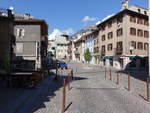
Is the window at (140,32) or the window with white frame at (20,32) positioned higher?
the window at (140,32)

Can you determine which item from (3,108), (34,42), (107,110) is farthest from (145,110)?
(34,42)

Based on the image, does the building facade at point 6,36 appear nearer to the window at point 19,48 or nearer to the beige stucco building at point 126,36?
the window at point 19,48

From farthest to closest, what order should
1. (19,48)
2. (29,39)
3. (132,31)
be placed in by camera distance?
(132,31)
(29,39)
(19,48)

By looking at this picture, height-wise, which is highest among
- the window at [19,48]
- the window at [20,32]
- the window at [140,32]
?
the window at [140,32]

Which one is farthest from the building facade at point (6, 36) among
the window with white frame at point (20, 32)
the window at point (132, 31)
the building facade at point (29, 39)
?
the window at point (132, 31)

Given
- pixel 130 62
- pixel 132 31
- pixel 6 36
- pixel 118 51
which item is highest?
pixel 132 31

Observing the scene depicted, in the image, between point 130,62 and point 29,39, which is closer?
point 29,39

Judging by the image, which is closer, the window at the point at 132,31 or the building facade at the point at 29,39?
the building facade at the point at 29,39

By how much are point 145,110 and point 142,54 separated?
41561mm

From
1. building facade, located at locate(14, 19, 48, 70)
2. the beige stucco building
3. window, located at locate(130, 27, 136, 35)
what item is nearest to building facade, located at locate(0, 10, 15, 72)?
building facade, located at locate(14, 19, 48, 70)

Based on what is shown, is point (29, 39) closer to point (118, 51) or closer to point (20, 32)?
point (20, 32)

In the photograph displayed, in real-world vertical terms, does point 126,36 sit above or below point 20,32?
above

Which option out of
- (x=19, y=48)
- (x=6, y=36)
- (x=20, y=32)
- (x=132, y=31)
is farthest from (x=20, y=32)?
(x=132, y=31)

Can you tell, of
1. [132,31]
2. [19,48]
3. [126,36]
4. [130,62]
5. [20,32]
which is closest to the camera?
[19,48]
